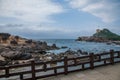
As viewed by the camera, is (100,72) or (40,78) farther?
(100,72)

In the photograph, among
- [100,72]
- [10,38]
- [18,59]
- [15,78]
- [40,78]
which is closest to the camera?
[40,78]

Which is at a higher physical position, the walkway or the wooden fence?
the wooden fence

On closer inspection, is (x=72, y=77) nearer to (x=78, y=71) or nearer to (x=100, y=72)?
(x=78, y=71)

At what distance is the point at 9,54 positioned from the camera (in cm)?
3775

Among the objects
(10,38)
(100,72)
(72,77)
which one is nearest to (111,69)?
(100,72)

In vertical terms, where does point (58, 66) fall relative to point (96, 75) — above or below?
above

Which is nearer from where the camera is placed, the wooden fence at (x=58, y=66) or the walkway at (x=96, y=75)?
the wooden fence at (x=58, y=66)

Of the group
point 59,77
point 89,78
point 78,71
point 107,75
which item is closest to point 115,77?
point 107,75

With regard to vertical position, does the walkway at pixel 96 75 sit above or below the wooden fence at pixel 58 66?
below

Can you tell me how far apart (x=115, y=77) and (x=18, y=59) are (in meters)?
25.2

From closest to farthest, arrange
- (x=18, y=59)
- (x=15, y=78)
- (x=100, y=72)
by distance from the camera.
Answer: (x=100, y=72) → (x=15, y=78) → (x=18, y=59)

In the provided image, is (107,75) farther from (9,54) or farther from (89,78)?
(9,54)

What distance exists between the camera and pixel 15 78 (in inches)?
722

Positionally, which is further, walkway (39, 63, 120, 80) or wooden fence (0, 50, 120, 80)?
walkway (39, 63, 120, 80)
